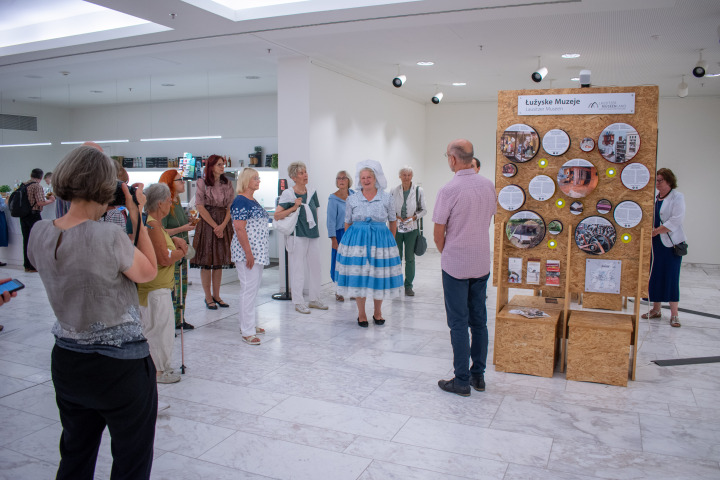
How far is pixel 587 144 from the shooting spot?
433cm

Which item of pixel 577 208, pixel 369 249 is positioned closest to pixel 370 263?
pixel 369 249

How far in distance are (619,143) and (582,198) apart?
0.48 metres

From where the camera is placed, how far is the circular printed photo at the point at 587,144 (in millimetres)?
4324

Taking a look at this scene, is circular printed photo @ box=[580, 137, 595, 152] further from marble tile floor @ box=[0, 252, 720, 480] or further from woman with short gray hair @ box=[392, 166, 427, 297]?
woman with short gray hair @ box=[392, 166, 427, 297]

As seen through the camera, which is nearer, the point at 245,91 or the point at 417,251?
the point at 417,251

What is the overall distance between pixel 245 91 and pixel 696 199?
8.71m

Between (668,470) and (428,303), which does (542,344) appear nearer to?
(668,470)

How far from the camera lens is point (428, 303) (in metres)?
7.16

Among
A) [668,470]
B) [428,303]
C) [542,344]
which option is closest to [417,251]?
[428,303]

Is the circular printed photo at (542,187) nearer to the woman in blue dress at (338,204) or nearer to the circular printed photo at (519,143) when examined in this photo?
the circular printed photo at (519,143)

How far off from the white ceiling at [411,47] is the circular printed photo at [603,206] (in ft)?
6.11

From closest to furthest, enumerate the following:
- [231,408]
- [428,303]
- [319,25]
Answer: [231,408], [319,25], [428,303]

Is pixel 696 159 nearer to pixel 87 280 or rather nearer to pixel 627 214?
pixel 627 214

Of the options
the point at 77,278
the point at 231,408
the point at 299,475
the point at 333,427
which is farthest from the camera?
the point at 231,408
